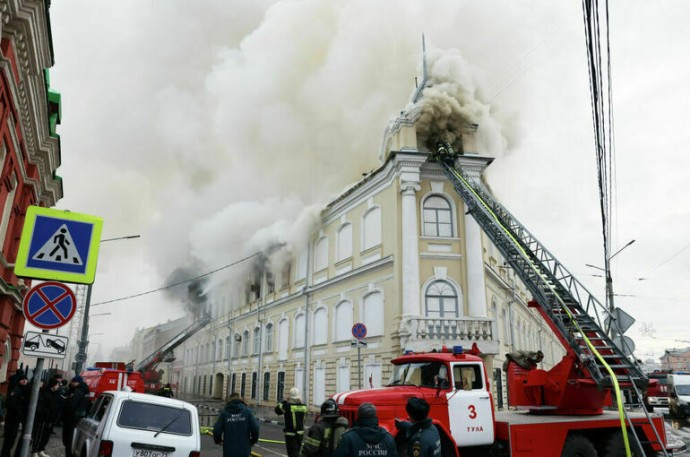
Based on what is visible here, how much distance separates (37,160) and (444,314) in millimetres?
16364

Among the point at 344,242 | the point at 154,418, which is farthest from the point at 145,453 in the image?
the point at 344,242

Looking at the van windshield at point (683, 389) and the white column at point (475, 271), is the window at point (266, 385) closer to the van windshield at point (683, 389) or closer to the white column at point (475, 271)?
the white column at point (475, 271)

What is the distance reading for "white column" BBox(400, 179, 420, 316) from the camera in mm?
20453

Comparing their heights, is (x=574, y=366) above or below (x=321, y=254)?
below

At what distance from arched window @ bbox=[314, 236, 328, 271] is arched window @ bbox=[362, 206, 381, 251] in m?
3.72

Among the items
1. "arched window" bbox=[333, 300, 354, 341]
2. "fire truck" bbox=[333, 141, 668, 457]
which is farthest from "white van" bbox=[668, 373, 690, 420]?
"fire truck" bbox=[333, 141, 668, 457]

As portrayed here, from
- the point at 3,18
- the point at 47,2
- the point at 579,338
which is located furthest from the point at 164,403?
the point at 47,2

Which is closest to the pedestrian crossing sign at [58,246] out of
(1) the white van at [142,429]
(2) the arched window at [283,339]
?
(1) the white van at [142,429]

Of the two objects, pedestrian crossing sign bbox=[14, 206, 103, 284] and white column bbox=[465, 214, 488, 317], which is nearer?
pedestrian crossing sign bbox=[14, 206, 103, 284]

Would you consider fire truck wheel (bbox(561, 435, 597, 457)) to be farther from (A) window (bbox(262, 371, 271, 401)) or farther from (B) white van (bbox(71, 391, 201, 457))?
(A) window (bbox(262, 371, 271, 401))

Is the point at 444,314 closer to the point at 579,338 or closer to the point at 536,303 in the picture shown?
the point at 536,303

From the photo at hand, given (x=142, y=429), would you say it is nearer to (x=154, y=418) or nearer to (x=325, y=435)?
(x=154, y=418)

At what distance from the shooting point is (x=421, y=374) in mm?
9039

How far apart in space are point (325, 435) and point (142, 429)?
2.82 meters
